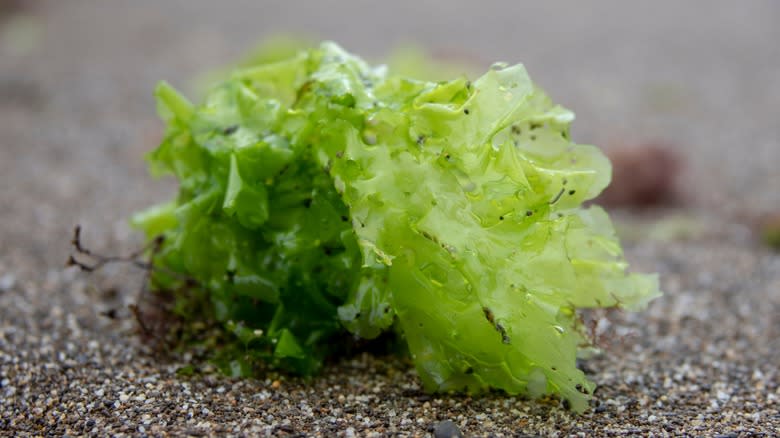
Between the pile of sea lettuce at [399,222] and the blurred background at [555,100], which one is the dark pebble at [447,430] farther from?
the blurred background at [555,100]

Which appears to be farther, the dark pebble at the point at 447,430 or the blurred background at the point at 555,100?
the blurred background at the point at 555,100

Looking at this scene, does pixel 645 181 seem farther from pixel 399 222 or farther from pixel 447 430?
pixel 447 430

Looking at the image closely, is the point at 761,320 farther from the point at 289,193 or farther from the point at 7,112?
the point at 7,112

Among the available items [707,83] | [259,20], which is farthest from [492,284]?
[259,20]

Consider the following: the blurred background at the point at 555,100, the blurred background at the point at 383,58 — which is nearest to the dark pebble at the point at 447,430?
the blurred background at the point at 555,100

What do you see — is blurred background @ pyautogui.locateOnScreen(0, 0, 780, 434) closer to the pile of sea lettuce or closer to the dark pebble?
the pile of sea lettuce
